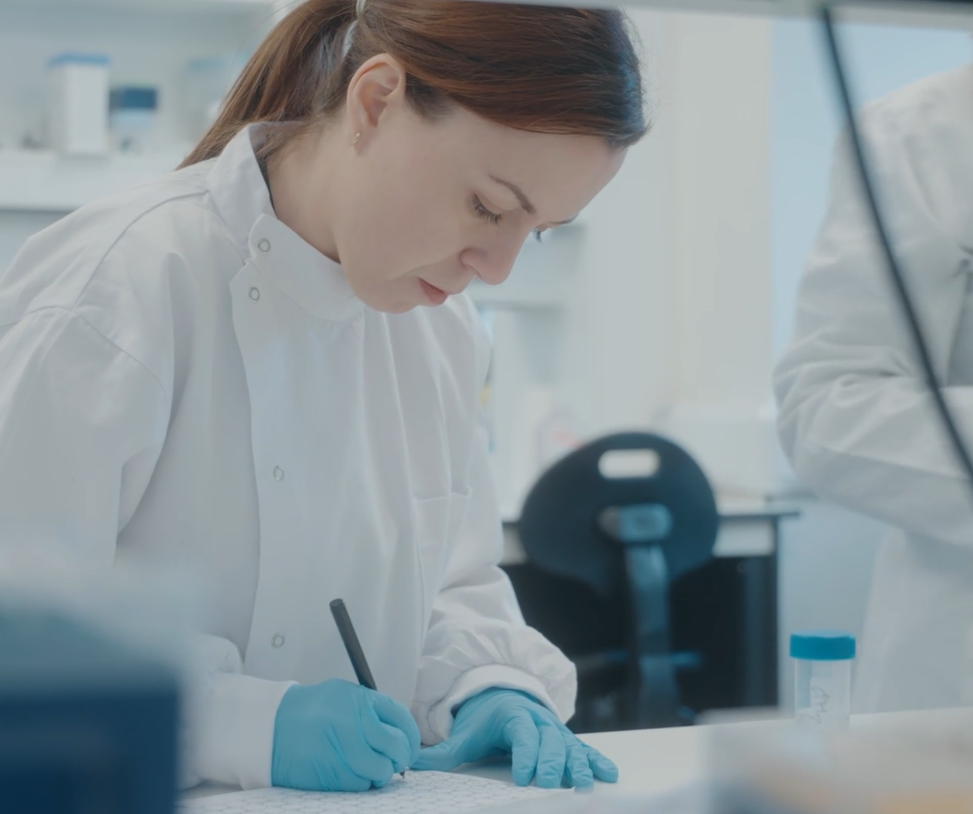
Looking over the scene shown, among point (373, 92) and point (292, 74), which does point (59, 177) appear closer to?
point (292, 74)

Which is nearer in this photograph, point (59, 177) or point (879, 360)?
point (879, 360)

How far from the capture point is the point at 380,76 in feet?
3.10

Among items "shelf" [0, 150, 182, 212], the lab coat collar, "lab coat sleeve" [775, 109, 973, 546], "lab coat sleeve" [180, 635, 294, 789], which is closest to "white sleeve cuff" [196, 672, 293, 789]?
"lab coat sleeve" [180, 635, 294, 789]

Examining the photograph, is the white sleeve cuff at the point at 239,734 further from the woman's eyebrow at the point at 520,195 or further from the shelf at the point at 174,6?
the shelf at the point at 174,6

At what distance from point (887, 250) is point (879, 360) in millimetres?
855

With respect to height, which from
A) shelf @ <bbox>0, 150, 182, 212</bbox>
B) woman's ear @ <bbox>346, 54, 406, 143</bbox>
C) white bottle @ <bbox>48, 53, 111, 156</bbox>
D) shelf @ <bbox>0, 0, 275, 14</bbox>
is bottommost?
woman's ear @ <bbox>346, 54, 406, 143</bbox>

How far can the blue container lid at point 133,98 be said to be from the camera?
265cm

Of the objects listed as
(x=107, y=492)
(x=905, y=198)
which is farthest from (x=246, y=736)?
(x=905, y=198)

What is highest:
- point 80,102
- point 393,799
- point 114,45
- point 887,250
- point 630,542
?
point 114,45

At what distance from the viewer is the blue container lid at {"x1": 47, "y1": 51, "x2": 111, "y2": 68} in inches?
101

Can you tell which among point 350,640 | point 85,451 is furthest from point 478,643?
point 85,451

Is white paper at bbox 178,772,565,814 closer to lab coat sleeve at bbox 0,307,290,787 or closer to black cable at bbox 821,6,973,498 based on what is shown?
lab coat sleeve at bbox 0,307,290,787

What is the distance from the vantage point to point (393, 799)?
31.2 inches

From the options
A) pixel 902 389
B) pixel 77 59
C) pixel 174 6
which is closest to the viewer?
pixel 902 389
